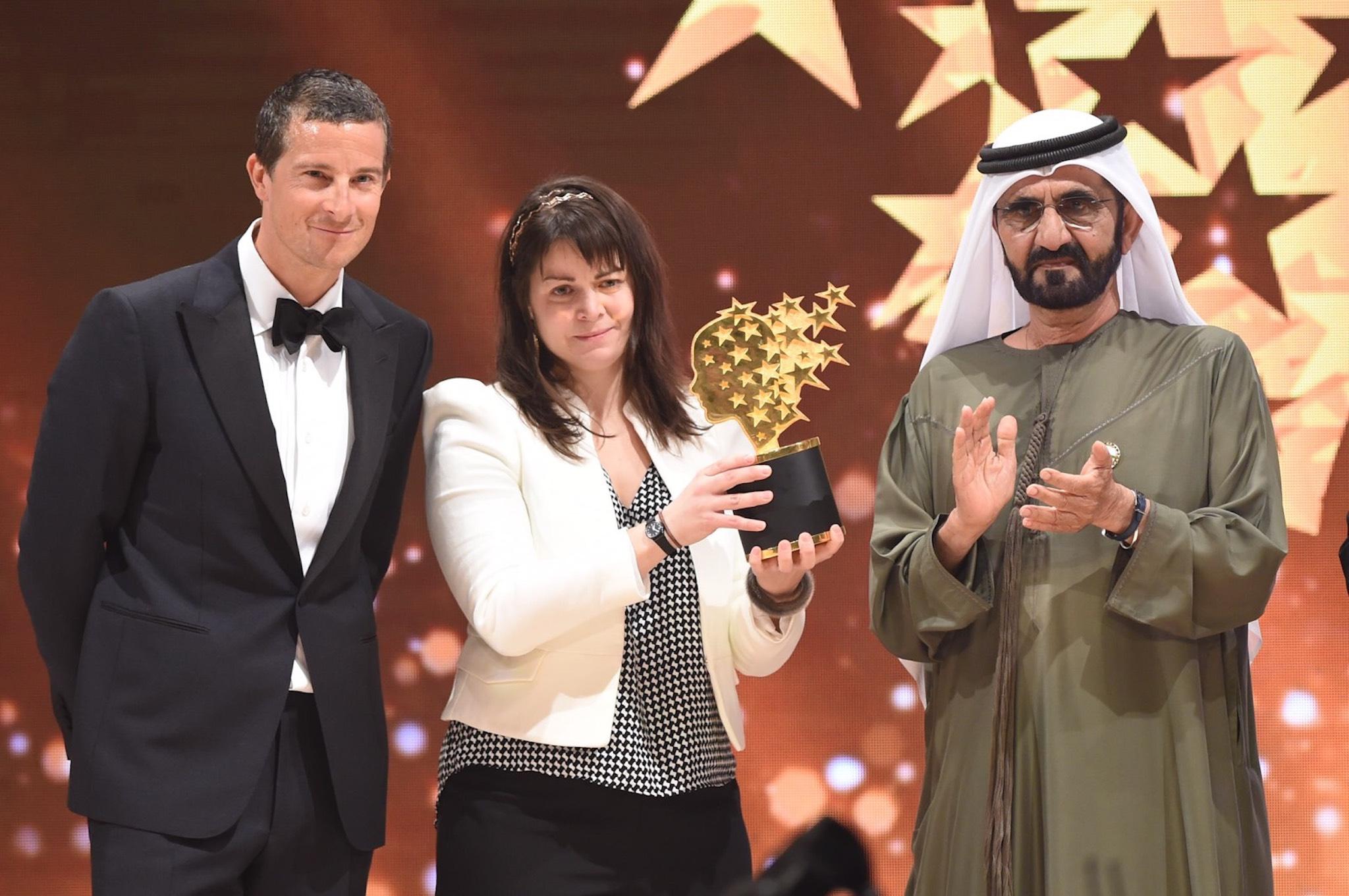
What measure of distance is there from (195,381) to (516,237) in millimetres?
726

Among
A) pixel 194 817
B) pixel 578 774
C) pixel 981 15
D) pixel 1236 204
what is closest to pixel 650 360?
pixel 578 774

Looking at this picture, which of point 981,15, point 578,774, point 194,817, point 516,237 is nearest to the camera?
point 194,817

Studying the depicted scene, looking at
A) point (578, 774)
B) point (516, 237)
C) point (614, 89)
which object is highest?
point (614, 89)

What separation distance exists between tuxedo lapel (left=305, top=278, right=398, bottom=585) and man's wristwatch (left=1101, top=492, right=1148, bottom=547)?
137 cm

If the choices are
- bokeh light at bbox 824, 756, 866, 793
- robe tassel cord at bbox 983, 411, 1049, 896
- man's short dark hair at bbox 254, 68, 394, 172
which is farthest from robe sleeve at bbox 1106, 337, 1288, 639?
bokeh light at bbox 824, 756, 866, 793

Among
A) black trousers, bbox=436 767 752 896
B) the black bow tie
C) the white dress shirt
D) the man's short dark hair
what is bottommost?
black trousers, bbox=436 767 752 896

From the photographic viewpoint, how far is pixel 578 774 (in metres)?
2.80

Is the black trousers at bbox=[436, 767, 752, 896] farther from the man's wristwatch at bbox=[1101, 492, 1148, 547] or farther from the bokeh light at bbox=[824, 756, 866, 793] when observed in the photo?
the bokeh light at bbox=[824, 756, 866, 793]

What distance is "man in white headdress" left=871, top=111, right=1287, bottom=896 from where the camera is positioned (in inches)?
104

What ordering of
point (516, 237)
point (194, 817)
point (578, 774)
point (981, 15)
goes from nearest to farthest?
point (194, 817), point (578, 774), point (516, 237), point (981, 15)

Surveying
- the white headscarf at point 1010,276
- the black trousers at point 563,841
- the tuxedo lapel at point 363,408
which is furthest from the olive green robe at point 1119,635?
the tuxedo lapel at point 363,408

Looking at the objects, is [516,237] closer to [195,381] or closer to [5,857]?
[195,381]

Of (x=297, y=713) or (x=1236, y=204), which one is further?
(x=1236, y=204)

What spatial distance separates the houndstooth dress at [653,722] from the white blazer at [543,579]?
1.2 inches
